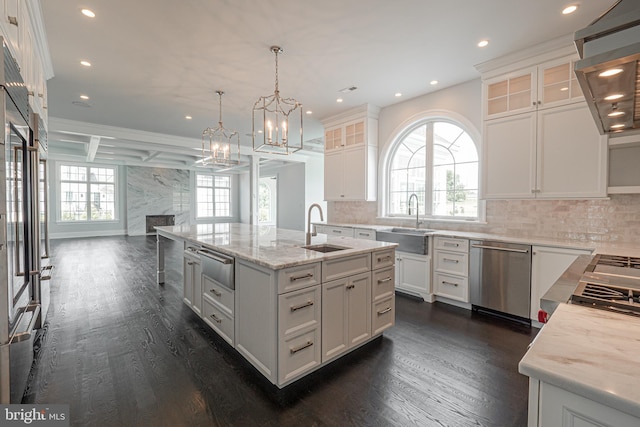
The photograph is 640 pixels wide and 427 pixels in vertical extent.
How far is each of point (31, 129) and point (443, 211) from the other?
4.53 m

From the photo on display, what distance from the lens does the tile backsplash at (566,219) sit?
282cm

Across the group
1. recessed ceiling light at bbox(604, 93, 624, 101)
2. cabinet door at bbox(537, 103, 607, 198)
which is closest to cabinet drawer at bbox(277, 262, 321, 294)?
recessed ceiling light at bbox(604, 93, 624, 101)

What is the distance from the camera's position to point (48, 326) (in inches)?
116

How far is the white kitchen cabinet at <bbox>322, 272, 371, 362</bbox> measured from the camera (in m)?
2.16

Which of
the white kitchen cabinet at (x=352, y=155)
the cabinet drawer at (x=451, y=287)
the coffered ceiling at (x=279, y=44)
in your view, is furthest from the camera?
the white kitchen cabinet at (x=352, y=155)

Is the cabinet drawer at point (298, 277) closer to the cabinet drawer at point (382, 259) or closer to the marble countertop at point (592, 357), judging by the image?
the cabinet drawer at point (382, 259)

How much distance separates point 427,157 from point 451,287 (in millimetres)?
1978

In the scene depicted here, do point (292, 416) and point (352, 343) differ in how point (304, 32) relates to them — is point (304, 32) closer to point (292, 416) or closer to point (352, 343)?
point (352, 343)

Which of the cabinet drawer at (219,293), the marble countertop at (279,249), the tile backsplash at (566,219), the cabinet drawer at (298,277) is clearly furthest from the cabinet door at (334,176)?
the cabinet drawer at (298,277)

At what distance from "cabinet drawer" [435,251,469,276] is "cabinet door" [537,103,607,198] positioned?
1044mm

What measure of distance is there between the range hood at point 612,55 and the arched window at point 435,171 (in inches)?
105

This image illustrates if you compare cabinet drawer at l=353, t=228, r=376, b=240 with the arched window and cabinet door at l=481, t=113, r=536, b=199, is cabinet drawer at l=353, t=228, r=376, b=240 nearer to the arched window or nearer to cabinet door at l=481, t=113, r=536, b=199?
the arched window

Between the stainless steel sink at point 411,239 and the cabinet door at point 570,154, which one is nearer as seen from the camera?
the cabinet door at point 570,154

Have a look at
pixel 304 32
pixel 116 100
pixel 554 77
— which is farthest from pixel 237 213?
pixel 554 77
